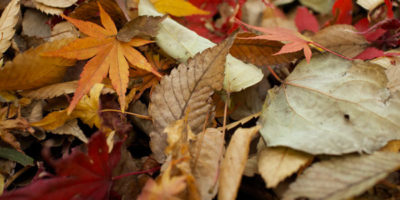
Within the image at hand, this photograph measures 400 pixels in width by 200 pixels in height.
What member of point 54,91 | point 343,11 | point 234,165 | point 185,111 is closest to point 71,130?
point 54,91

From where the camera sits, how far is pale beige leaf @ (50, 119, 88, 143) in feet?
2.01

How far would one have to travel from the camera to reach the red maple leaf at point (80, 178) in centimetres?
46

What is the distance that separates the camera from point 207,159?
0.55m

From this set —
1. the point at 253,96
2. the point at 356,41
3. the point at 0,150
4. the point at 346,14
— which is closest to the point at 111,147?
the point at 0,150

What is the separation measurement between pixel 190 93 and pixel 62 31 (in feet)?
1.30

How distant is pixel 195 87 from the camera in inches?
24.0

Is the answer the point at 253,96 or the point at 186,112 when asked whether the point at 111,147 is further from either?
the point at 253,96

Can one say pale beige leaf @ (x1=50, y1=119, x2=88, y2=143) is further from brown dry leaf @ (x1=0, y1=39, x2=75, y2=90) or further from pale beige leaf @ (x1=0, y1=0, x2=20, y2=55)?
pale beige leaf @ (x1=0, y1=0, x2=20, y2=55)

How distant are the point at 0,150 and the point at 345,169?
67 centimetres

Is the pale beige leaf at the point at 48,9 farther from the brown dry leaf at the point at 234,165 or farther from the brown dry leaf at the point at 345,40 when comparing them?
the brown dry leaf at the point at 345,40

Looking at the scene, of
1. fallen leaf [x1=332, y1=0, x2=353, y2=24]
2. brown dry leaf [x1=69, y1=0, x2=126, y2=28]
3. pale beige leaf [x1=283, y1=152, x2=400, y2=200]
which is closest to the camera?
pale beige leaf [x1=283, y1=152, x2=400, y2=200]

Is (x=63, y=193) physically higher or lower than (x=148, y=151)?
higher

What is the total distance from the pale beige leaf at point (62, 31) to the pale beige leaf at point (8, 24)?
89 millimetres

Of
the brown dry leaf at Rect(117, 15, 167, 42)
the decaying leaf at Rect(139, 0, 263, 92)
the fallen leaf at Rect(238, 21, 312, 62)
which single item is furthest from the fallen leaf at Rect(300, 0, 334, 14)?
the brown dry leaf at Rect(117, 15, 167, 42)
